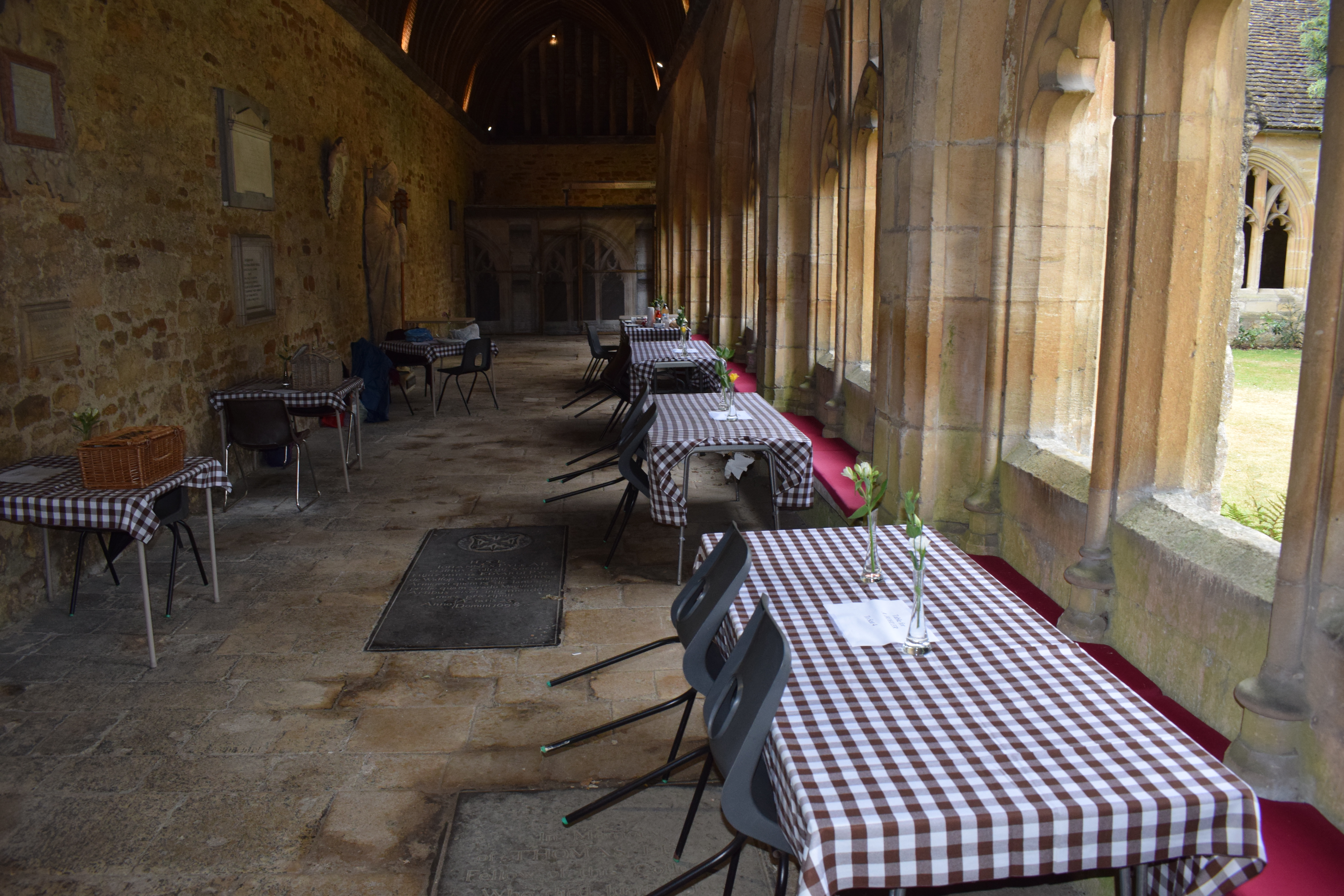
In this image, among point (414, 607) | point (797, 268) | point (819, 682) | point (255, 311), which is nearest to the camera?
point (819, 682)

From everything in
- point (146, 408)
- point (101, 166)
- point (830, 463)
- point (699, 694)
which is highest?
point (101, 166)

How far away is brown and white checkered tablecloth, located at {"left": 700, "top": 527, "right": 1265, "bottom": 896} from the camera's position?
5.14 ft

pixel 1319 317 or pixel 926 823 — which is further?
pixel 1319 317

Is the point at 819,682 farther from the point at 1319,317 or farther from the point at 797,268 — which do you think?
the point at 797,268

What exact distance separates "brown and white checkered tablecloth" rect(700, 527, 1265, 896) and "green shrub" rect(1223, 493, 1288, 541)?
1600 mm

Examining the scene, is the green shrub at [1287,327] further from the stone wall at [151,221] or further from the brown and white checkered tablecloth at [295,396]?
the stone wall at [151,221]

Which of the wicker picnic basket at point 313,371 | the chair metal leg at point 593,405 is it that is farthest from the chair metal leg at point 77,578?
the chair metal leg at point 593,405

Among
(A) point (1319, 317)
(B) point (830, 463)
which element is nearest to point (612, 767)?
(A) point (1319, 317)

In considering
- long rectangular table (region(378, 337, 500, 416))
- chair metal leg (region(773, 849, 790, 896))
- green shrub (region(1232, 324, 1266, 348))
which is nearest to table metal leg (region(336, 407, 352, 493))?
long rectangular table (region(378, 337, 500, 416))

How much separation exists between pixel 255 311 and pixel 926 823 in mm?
6994

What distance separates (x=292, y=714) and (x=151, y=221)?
363 cm

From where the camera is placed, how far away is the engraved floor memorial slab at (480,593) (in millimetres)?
4102

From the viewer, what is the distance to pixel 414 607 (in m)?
4.46

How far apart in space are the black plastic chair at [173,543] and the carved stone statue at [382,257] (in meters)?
6.58
